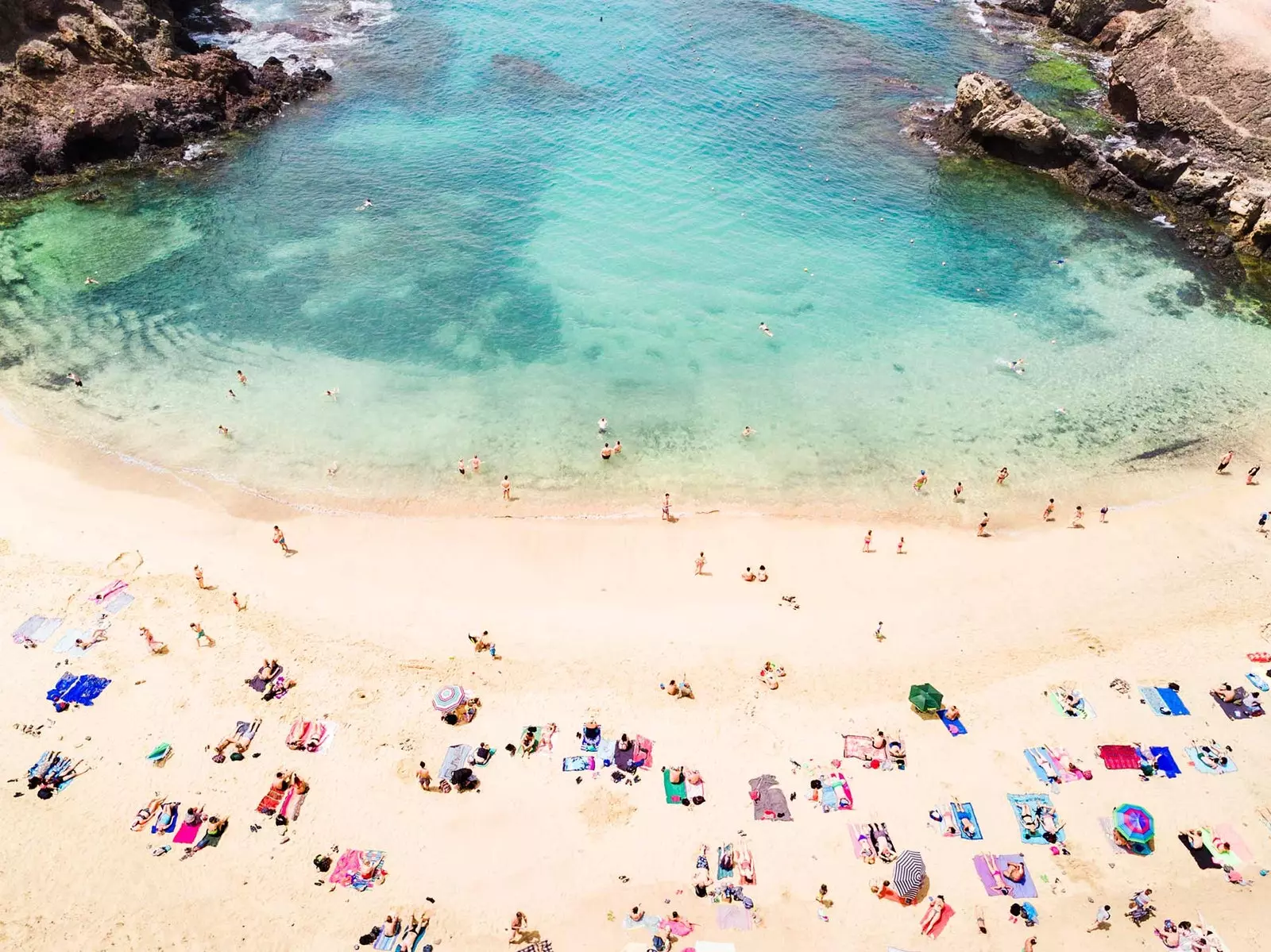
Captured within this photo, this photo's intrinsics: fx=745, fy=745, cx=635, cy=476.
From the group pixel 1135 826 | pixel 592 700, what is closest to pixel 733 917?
pixel 592 700

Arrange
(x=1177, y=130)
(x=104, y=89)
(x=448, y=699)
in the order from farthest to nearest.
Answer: (x=1177, y=130)
(x=104, y=89)
(x=448, y=699)

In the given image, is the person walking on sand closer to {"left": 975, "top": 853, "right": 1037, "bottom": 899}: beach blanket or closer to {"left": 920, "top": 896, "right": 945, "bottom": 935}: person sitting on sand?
{"left": 920, "top": 896, "right": 945, "bottom": 935}: person sitting on sand

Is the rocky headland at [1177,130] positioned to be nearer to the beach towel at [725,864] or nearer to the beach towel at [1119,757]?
the beach towel at [1119,757]

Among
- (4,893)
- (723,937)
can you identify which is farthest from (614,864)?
(4,893)

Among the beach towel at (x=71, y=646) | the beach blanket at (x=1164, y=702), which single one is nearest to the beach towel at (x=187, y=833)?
the beach towel at (x=71, y=646)

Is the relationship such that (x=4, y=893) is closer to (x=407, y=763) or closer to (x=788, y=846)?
(x=407, y=763)

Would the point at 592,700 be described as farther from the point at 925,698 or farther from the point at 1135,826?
the point at 1135,826
